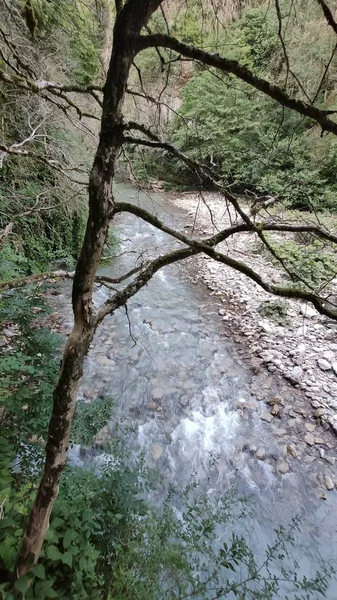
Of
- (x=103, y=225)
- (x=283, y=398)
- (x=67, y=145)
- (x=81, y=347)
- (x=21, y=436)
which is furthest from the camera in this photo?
(x=67, y=145)

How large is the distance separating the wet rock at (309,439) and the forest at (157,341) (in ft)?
0.19

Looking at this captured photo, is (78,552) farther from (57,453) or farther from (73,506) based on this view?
(57,453)

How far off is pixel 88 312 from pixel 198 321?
4.72m

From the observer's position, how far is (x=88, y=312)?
3.85 feet

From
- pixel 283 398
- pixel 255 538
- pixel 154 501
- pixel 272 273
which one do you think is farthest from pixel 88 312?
pixel 272 273

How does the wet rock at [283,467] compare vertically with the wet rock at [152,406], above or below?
above

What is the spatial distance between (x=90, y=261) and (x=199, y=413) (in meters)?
3.33

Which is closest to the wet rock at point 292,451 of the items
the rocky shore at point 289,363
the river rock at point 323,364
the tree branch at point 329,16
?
the rocky shore at point 289,363

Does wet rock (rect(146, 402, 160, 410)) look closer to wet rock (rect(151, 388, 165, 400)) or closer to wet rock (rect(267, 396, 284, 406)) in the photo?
wet rock (rect(151, 388, 165, 400))

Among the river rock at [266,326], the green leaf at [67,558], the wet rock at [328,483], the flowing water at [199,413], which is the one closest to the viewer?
the green leaf at [67,558]

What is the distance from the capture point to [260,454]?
11.4 ft

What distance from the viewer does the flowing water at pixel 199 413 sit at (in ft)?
9.77

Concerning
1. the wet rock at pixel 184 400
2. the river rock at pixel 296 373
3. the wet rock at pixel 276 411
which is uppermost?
the river rock at pixel 296 373

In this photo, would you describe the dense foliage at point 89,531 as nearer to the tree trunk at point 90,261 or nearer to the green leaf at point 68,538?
the green leaf at point 68,538
